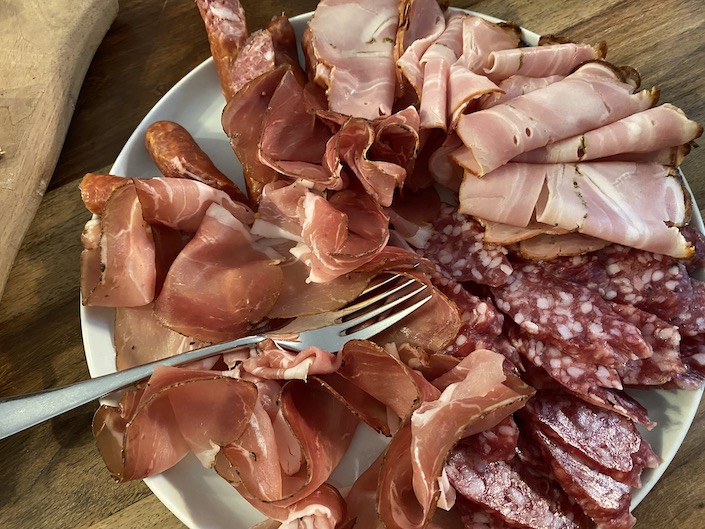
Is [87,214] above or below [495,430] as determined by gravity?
above

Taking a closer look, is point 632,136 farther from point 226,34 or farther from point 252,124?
point 226,34

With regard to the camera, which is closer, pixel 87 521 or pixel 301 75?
pixel 87 521

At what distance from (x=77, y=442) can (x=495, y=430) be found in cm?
87

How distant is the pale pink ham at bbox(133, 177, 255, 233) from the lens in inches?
41.8

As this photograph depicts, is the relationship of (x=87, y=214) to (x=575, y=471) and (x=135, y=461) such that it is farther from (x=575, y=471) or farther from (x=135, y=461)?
(x=575, y=471)

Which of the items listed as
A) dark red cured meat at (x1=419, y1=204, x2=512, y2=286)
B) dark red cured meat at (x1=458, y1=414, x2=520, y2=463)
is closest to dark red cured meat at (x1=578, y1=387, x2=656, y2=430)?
dark red cured meat at (x1=458, y1=414, x2=520, y2=463)

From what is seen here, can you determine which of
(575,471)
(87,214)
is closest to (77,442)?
(87,214)

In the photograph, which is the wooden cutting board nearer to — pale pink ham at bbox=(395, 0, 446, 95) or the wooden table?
the wooden table

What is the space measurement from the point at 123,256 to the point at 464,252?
65 cm

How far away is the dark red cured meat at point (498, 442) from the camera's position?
1.00 m

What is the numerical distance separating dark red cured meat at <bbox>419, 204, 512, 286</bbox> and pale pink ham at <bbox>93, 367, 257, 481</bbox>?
1.48ft

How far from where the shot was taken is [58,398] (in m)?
0.98

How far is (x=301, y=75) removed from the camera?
128 centimetres

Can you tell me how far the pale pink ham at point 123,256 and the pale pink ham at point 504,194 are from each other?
61 cm
